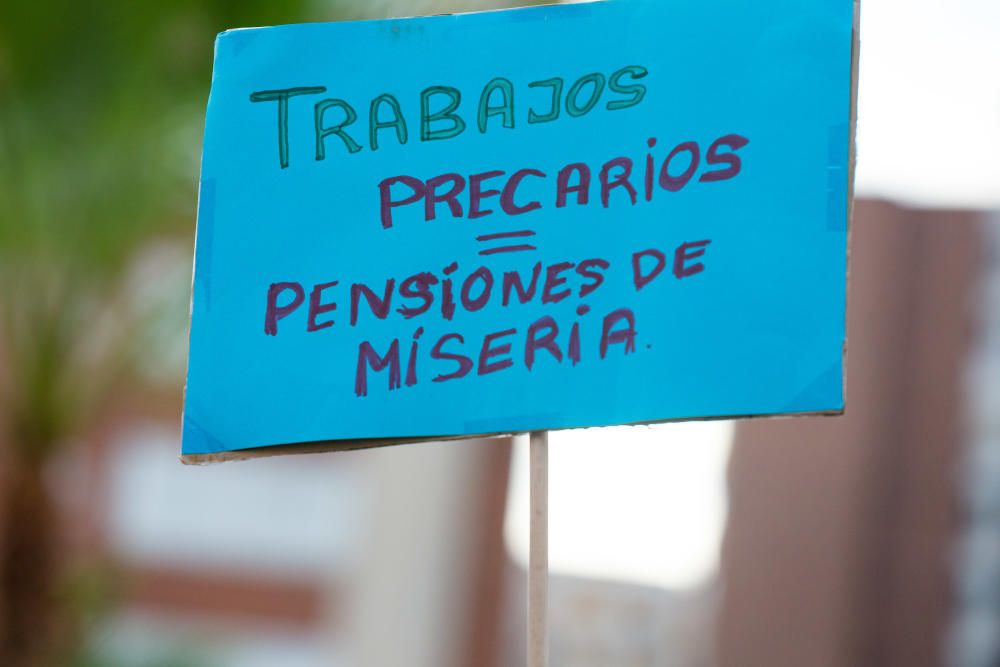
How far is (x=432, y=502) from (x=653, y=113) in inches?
388

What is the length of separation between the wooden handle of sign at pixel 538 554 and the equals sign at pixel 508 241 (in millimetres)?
144

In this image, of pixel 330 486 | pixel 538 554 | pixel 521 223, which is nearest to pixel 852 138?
pixel 521 223

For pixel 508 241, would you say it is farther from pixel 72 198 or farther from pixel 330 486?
pixel 330 486

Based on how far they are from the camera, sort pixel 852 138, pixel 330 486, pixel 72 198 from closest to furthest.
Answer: pixel 852 138 < pixel 72 198 < pixel 330 486

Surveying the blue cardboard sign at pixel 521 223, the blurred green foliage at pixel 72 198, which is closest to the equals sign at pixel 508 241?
the blue cardboard sign at pixel 521 223

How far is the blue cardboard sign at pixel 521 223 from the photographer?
2.81 feet

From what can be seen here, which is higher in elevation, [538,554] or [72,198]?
[72,198]

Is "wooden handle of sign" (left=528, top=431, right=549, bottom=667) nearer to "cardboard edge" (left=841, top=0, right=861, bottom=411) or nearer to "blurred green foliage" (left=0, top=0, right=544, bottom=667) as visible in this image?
"cardboard edge" (left=841, top=0, right=861, bottom=411)

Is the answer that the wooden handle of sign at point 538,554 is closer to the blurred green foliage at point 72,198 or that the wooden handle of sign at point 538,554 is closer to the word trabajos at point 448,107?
the word trabajos at point 448,107

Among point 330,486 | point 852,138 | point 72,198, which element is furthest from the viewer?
point 330,486

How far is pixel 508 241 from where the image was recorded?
2.94 feet

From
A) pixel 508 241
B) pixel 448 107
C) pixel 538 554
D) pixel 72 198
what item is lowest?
pixel 538 554

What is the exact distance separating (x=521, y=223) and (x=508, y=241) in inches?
0.7

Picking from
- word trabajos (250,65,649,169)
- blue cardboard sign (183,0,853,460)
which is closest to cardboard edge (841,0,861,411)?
blue cardboard sign (183,0,853,460)
